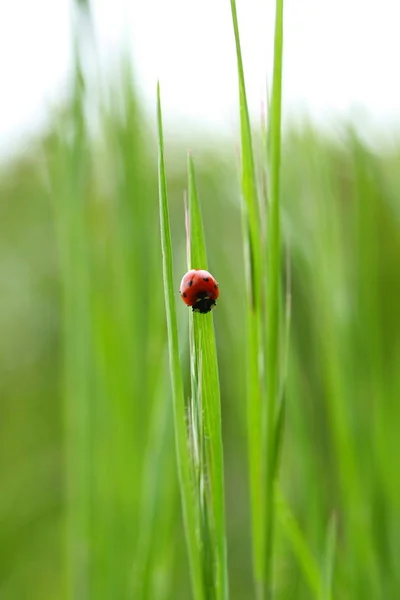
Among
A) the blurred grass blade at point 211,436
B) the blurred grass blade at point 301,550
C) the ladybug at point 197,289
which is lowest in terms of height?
the blurred grass blade at point 301,550

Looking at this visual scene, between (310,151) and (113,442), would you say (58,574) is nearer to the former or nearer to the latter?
Result: (113,442)

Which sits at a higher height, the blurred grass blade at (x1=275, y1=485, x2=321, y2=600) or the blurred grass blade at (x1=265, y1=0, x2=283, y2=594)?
the blurred grass blade at (x1=265, y1=0, x2=283, y2=594)

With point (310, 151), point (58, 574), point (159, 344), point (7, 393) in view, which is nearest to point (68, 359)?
point (159, 344)

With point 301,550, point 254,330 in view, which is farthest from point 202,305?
point 301,550

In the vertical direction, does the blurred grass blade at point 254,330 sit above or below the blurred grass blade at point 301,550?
above

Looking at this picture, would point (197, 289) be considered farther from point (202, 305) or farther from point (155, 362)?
point (155, 362)

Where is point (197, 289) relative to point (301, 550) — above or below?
above

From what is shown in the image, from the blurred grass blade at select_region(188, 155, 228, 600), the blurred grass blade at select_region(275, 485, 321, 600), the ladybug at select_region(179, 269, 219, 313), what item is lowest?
the blurred grass blade at select_region(275, 485, 321, 600)
